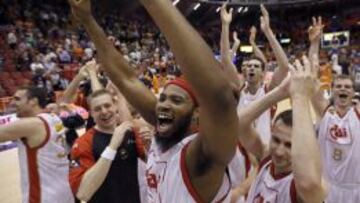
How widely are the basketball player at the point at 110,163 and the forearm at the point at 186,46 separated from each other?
1.42 metres

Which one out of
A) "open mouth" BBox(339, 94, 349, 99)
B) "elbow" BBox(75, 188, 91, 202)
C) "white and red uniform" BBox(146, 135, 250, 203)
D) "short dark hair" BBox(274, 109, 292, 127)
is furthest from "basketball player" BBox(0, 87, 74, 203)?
"open mouth" BBox(339, 94, 349, 99)

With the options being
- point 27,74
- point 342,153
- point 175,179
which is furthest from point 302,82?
point 27,74

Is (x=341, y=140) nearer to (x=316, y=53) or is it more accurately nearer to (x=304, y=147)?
(x=316, y=53)

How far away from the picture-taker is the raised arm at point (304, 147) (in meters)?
1.93

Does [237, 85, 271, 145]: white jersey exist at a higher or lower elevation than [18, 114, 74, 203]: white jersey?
lower

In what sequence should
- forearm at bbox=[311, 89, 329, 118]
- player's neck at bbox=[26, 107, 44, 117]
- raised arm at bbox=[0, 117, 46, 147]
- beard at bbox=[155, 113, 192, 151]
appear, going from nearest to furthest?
beard at bbox=[155, 113, 192, 151], raised arm at bbox=[0, 117, 46, 147], player's neck at bbox=[26, 107, 44, 117], forearm at bbox=[311, 89, 329, 118]

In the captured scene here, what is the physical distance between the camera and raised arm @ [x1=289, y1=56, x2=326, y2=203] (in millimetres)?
1933

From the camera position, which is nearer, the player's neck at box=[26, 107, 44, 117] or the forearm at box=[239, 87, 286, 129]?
the forearm at box=[239, 87, 286, 129]

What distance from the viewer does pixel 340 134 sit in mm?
4453

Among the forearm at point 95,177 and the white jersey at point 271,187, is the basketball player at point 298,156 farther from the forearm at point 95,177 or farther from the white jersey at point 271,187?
the forearm at point 95,177

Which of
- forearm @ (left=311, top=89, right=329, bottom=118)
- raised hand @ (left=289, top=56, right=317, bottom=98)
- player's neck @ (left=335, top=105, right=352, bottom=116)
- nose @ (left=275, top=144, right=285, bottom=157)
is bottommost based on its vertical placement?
player's neck @ (left=335, top=105, right=352, bottom=116)

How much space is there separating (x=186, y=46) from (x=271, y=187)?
3.30 feet

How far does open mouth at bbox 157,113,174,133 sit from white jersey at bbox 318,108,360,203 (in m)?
2.77

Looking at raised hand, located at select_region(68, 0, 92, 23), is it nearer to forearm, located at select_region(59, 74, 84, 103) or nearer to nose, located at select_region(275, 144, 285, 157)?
nose, located at select_region(275, 144, 285, 157)
